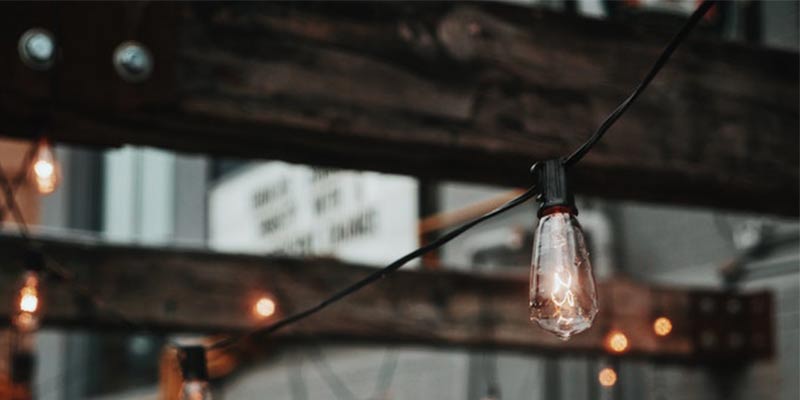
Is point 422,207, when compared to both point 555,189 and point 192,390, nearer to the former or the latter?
point 192,390

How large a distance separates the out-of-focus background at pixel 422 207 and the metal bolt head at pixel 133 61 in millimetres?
33

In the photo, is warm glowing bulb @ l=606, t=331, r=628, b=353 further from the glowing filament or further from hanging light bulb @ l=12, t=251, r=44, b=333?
the glowing filament

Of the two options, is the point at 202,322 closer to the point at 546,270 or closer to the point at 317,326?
the point at 317,326

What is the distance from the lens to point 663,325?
7.33m

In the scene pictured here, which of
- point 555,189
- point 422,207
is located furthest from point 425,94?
point 422,207

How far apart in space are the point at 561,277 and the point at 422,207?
25.3 feet

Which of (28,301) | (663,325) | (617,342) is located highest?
(663,325)

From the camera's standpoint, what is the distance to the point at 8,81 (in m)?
3.46

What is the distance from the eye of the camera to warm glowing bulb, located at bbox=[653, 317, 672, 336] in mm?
7324

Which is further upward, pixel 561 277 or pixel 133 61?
pixel 133 61

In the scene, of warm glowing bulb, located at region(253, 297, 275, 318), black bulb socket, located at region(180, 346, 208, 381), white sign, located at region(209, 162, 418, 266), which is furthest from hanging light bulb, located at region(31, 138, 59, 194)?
white sign, located at region(209, 162, 418, 266)

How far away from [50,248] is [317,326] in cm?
138

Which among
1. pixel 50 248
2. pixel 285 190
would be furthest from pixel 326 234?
pixel 50 248

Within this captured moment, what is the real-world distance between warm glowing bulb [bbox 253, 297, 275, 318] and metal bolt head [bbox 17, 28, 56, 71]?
3498 millimetres
